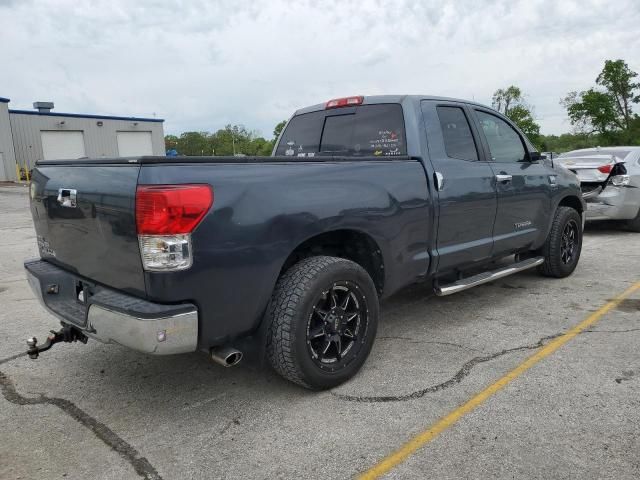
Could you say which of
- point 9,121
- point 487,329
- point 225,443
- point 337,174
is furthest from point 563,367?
point 9,121

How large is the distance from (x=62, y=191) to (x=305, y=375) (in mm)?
1738

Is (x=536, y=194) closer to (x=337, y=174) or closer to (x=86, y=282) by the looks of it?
(x=337, y=174)

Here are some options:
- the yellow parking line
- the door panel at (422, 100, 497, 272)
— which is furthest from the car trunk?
the door panel at (422, 100, 497, 272)

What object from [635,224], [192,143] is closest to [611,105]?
[635,224]

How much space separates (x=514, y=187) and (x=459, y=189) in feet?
3.10

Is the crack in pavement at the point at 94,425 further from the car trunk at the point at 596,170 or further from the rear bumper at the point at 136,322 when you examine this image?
the car trunk at the point at 596,170

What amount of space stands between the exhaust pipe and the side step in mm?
1815

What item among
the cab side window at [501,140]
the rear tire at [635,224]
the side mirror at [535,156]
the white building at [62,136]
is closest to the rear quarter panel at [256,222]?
the cab side window at [501,140]

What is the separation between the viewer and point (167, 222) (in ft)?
7.93

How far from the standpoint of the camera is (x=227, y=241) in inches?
101

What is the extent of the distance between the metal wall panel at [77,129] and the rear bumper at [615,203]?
28.6 meters

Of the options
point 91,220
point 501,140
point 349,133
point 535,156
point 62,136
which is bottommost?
point 91,220

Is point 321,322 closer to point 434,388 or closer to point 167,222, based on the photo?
point 434,388

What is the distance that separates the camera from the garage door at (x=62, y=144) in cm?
3444
